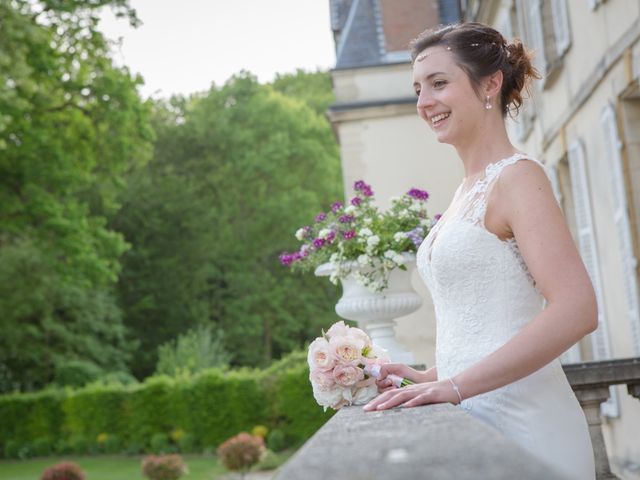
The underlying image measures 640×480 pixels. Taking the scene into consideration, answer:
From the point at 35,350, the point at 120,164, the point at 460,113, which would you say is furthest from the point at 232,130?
the point at 460,113

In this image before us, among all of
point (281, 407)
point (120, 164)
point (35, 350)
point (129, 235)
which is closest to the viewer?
point (120, 164)

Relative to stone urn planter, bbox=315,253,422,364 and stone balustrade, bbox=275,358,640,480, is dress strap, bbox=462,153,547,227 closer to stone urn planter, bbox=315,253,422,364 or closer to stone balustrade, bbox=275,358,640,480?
stone balustrade, bbox=275,358,640,480

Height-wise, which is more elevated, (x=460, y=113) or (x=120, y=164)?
(x=120, y=164)

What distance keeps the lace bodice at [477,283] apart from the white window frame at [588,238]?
8.31m

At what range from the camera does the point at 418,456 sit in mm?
1116

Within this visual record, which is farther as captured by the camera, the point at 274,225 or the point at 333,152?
the point at 333,152

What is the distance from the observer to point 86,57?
20453 millimetres

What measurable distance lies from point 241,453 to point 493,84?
16.5 m

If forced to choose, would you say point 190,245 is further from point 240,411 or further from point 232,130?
point 240,411

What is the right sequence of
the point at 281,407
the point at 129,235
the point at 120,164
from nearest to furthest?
the point at 120,164 < the point at 281,407 < the point at 129,235

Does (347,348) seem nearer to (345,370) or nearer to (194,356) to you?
(345,370)

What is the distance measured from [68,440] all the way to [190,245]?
11.1m

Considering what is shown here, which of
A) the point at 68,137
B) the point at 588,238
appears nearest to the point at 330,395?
the point at 588,238

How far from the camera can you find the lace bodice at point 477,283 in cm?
243
